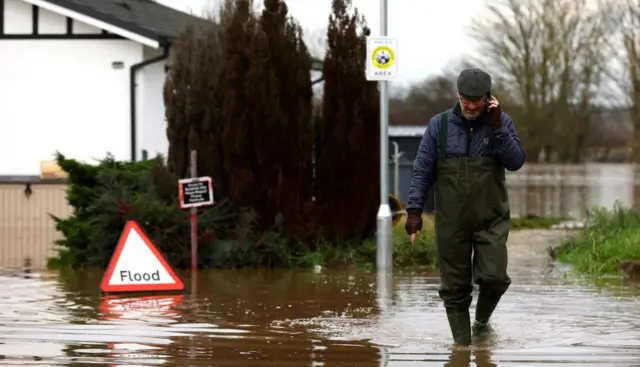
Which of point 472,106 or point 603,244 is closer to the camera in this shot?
point 472,106

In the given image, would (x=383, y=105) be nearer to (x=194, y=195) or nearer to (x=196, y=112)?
(x=194, y=195)

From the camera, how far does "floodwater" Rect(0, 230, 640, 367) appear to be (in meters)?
8.65

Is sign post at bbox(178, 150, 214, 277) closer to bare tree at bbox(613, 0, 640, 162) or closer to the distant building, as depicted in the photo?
the distant building

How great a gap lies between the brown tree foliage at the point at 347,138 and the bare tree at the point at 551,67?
20.3m

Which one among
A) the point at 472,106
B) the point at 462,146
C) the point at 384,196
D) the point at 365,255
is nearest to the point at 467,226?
the point at 462,146

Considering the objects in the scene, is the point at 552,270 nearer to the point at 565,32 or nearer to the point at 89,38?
the point at 89,38

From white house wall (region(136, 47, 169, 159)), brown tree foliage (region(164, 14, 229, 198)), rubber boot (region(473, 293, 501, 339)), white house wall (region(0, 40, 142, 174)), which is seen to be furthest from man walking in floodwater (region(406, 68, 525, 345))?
white house wall (region(0, 40, 142, 174))

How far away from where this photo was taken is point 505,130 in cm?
909

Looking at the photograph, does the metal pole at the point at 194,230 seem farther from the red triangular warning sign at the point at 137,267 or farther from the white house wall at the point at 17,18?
the white house wall at the point at 17,18

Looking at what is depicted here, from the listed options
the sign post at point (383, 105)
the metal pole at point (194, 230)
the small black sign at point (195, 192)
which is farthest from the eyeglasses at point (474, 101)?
the metal pole at point (194, 230)

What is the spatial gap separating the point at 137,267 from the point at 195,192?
A: 3.02 meters

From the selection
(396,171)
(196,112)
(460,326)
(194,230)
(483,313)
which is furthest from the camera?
(396,171)

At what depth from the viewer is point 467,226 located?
9180 mm

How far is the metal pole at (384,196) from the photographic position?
16047 mm
